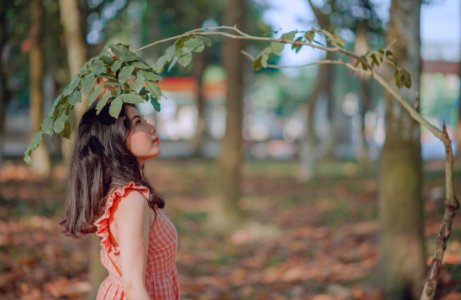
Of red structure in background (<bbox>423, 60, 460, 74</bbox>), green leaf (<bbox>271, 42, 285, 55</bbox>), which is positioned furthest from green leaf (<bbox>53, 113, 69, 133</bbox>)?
red structure in background (<bbox>423, 60, 460, 74</bbox>)

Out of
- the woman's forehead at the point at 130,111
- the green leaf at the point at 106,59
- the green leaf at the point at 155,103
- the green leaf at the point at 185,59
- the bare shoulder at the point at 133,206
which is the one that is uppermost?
the green leaf at the point at 185,59

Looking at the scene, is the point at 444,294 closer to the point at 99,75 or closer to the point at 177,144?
the point at 99,75

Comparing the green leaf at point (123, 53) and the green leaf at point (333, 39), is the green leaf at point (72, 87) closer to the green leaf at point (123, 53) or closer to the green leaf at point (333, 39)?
the green leaf at point (123, 53)

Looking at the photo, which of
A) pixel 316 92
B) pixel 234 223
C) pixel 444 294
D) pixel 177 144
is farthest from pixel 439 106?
pixel 444 294

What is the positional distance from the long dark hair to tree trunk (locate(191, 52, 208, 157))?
24.2m

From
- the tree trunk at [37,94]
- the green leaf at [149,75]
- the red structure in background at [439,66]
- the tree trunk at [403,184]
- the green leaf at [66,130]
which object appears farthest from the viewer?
the red structure in background at [439,66]

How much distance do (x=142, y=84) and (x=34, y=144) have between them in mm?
516

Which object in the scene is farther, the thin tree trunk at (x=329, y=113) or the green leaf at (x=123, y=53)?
the thin tree trunk at (x=329, y=113)

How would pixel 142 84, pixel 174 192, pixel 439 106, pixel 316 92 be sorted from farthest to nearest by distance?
1. pixel 439 106
2. pixel 316 92
3. pixel 174 192
4. pixel 142 84

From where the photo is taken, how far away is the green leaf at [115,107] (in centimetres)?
265

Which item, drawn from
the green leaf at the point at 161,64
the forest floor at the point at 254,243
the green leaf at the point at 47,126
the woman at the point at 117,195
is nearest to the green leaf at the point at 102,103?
the woman at the point at 117,195

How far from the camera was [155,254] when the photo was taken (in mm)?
2832

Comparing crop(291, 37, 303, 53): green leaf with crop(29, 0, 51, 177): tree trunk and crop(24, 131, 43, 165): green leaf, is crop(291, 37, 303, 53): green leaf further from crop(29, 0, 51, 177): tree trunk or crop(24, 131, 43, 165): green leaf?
crop(29, 0, 51, 177): tree trunk

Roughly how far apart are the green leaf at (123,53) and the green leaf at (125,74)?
5 centimetres
